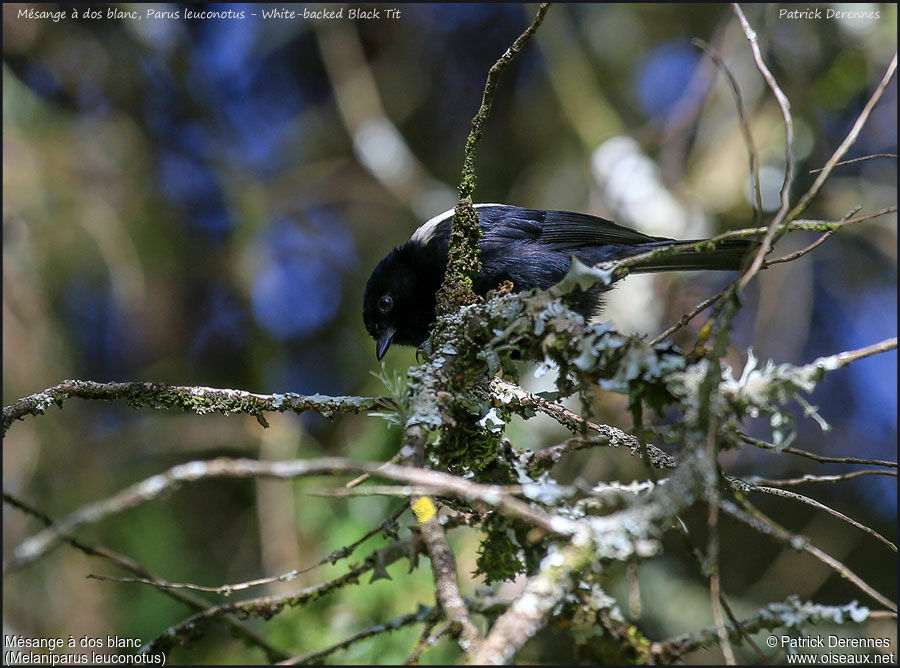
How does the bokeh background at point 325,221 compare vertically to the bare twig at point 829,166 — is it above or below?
above

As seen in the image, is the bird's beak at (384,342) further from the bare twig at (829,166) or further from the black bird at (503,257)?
the bare twig at (829,166)

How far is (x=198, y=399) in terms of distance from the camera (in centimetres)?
231

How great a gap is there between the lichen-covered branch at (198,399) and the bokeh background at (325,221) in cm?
188

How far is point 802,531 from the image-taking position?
6016 mm

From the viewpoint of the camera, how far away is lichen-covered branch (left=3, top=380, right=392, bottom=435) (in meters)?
2.24

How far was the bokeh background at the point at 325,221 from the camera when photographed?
544cm

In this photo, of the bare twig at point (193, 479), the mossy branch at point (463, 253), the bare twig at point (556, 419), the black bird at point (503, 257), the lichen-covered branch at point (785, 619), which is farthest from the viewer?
the black bird at point (503, 257)

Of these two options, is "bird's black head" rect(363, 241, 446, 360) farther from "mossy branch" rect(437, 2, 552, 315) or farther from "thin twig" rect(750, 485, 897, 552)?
"thin twig" rect(750, 485, 897, 552)

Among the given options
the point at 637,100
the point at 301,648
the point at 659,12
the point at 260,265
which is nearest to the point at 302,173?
the point at 260,265

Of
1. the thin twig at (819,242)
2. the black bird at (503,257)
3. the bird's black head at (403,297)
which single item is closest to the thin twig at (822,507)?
the thin twig at (819,242)

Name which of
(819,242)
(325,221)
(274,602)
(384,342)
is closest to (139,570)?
(274,602)

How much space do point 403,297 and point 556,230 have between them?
105 cm

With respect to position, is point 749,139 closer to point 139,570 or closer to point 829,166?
point 829,166

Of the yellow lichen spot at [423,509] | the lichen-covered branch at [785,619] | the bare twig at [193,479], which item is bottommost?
the lichen-covered branch at [785,619]
